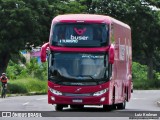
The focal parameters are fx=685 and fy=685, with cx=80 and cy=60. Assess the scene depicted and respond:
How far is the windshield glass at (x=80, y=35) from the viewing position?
2616cm

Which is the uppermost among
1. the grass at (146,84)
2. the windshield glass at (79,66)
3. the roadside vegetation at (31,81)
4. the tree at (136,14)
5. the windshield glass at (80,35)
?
the windshield glass at (80,35)

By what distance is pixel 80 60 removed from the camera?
2614 cm

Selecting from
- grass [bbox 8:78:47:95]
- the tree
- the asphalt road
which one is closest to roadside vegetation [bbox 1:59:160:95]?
grass [bbox 8:78:47:95]

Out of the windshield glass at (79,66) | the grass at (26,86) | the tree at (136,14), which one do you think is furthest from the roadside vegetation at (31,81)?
the windshield glass at (79,66)

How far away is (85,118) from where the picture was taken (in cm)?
2222

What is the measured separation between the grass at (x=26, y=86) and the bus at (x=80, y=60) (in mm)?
28282

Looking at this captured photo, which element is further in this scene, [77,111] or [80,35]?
[77,111]

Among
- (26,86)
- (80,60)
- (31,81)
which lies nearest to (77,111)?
(80,60)

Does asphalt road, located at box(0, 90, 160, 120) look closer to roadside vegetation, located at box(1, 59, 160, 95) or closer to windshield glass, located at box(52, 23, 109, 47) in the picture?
windshield glass, located at box(52, 23, 109, 47)

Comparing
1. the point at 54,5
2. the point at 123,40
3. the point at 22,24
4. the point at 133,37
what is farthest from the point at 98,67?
the point at 133,37

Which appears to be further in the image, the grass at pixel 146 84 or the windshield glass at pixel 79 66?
the grass at pixel 146 84

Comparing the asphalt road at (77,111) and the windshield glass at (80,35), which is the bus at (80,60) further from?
the asphalt road at (77,111)

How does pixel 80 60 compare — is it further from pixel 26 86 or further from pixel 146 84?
pixel 146 84

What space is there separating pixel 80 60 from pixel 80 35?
955 mm
